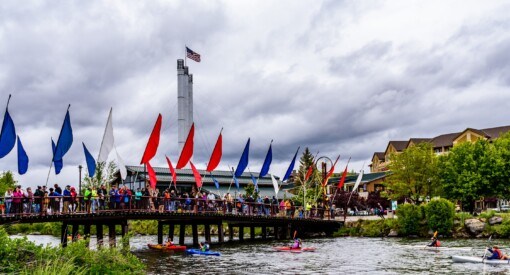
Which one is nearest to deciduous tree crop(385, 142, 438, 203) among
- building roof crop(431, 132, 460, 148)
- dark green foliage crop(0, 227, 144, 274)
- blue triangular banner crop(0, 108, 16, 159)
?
building roof crop(431, 132, 460, 148)

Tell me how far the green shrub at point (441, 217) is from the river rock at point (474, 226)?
1.61m

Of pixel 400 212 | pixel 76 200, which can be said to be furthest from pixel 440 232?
pixel 76 200

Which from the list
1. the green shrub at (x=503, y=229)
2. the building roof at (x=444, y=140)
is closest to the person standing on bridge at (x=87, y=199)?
the green shrub at (x=503, y=229)

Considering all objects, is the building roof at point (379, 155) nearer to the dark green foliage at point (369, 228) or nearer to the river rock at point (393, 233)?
the dark green foliage at point (369, 228)

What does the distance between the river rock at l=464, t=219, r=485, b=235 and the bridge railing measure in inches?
727

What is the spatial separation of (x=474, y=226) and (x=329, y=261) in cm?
2626

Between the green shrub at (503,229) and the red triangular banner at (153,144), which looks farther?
the green shrub at (503,229)

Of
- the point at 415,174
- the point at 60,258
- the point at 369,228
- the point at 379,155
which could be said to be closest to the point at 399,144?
the point at 379,155

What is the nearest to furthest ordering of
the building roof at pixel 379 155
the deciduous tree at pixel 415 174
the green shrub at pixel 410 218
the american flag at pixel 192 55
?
the green shrub at pixel 410 218, the deciduous tree at pixel 415 174, the american flag at pixel 192 55, the building roof at pixel 379 155

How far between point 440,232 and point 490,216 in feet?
16.6

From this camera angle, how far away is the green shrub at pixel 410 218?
60.3 meters

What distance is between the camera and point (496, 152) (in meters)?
75.1

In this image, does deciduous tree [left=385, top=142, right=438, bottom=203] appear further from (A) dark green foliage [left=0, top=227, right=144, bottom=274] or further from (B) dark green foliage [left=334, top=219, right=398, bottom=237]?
(A) dark green foliage [left=0, top=227, right=144, bottom=274]

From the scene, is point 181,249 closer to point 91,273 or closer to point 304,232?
point 304,232
